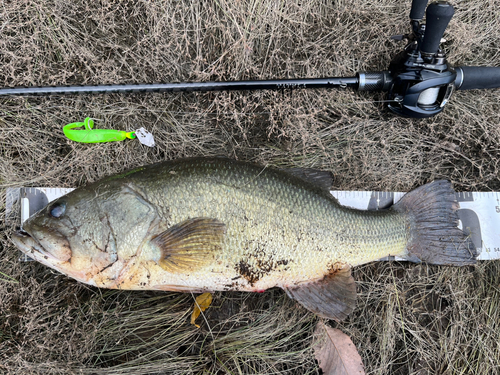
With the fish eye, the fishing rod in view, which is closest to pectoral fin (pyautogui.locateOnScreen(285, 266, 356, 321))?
the fishing rod

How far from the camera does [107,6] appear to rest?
284 centimetres

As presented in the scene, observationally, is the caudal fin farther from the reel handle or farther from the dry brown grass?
the reel handle

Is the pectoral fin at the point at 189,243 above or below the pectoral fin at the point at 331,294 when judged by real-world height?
above

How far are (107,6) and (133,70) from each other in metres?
0.57

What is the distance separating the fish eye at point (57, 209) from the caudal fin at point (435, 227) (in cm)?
233

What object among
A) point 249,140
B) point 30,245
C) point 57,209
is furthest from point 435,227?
point 30,245

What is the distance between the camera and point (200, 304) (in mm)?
2684

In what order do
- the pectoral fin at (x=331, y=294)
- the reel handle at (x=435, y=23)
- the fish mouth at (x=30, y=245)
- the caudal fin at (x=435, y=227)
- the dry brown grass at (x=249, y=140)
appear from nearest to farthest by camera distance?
the fish mouth at (x=30, y=245) → the reel handle at (x=435, y=23) → the pectoral fin at (x=331, y=294) → the caudal fin at (x=435, y=227) → the dry brown grass at (x=249, y=140)

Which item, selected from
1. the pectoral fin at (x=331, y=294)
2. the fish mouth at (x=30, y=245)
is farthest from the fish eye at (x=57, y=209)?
the pectoral fin at (x=331, y=294)

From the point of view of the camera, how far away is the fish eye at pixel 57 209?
2080 millimetres

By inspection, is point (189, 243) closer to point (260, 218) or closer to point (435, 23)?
point (260, 218)

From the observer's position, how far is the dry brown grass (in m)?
2.72

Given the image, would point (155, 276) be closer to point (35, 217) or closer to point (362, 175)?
point (35, 217)

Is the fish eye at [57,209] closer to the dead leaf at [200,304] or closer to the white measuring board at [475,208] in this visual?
the dead leaf at [200,304]
